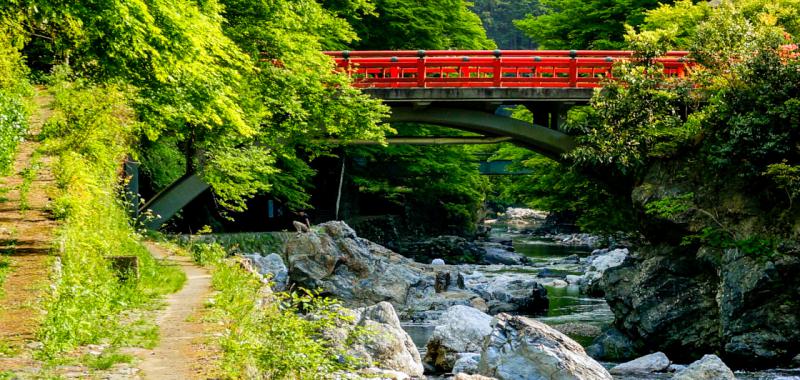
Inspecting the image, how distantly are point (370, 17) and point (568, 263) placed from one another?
12454mm

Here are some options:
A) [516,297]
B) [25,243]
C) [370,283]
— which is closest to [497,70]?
[516,297]

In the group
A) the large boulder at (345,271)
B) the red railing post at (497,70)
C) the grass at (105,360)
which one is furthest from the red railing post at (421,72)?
the grass at (105,360)

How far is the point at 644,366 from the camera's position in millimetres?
15797

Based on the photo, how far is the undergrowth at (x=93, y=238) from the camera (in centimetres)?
791

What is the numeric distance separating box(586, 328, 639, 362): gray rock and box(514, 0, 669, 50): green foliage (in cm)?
2100

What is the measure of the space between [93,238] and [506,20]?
104 meters

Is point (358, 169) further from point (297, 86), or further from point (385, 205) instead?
point (297, 86)

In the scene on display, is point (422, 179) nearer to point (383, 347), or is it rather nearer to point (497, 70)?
point (497, 70)

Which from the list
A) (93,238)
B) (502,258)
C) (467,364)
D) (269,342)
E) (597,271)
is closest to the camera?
(269,342)

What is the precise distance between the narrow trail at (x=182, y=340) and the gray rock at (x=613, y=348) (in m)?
8.82

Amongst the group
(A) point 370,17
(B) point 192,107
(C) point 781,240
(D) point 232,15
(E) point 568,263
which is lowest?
(E) point 568,263

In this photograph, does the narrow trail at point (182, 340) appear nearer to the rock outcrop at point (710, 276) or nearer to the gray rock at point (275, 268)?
the gray rock at point (275, 268)

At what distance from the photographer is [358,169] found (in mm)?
37125

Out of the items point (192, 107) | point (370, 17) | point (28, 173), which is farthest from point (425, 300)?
point (370, 17)
